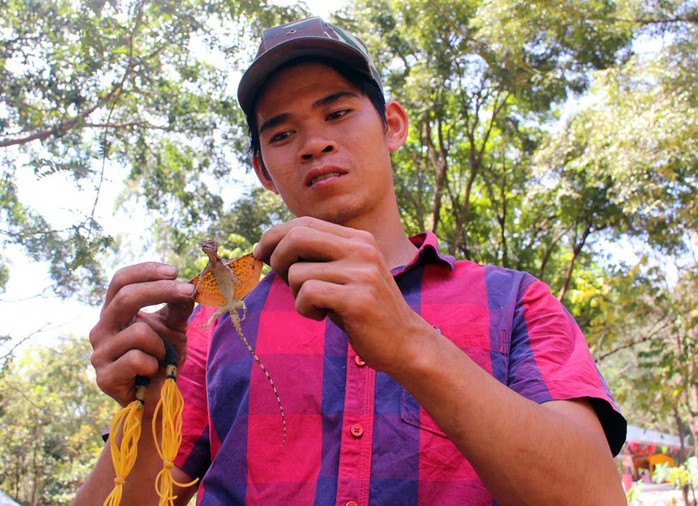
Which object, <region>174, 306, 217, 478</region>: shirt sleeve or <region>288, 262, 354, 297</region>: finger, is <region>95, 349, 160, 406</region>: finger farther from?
<region>288, 262, 354, 297</region>: finger

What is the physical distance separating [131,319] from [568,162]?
1058 cm

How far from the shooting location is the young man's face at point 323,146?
177 centimetres

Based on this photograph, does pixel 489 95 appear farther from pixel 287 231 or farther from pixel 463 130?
pixel 287 231

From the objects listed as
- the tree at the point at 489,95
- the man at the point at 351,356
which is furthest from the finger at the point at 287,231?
the tree at the point at 489,95

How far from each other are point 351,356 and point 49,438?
13305 millimetres

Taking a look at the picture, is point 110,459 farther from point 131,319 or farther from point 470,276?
point 470,276

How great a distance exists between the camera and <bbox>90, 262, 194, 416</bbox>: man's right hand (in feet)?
4.48

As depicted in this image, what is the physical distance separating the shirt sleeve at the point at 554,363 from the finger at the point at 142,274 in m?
0.80

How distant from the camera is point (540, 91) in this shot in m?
10.7

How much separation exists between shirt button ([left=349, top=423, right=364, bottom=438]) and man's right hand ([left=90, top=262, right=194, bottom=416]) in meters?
0.45

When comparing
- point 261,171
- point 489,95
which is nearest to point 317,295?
point 261,171

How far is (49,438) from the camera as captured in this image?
12.9 m

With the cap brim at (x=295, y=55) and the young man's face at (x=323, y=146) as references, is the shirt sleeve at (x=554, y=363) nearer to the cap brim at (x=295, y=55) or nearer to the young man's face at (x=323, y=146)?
the young man's face at (x=323, y=146)

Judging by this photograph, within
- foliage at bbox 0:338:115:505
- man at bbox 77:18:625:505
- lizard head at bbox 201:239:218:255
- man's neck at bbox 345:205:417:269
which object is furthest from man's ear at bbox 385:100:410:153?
foliage at bbox 0:338:115:505
